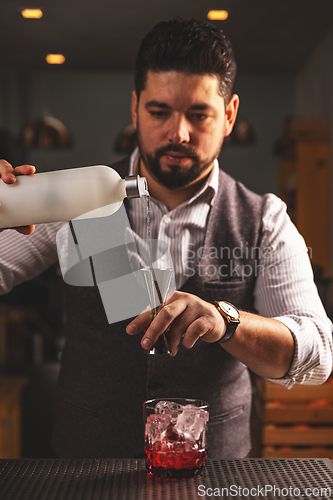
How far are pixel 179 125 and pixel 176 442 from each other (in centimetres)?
81

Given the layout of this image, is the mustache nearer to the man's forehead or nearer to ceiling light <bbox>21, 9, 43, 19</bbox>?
the man's forehead

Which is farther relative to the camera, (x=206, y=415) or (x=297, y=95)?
(x=297, y=95)

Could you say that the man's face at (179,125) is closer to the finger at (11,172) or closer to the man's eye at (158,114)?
the man's eye at (158,114)

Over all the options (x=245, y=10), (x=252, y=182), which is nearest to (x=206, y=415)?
(x=245, y=10)

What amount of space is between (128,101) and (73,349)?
204 inches

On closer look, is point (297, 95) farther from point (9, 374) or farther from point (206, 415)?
point (206, 415)

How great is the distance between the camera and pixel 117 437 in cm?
146

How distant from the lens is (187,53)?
1.38m

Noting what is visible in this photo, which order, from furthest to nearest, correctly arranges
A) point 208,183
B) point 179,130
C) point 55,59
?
point 55,59
point 208,183
point 179,130

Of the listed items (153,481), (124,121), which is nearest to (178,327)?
(153,481)

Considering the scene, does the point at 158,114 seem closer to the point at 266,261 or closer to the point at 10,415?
the point at 266,261

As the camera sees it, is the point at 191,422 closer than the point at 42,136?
Yes

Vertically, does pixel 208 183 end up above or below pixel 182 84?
below

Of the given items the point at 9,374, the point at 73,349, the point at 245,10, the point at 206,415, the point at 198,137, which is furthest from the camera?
the point at 245,10
